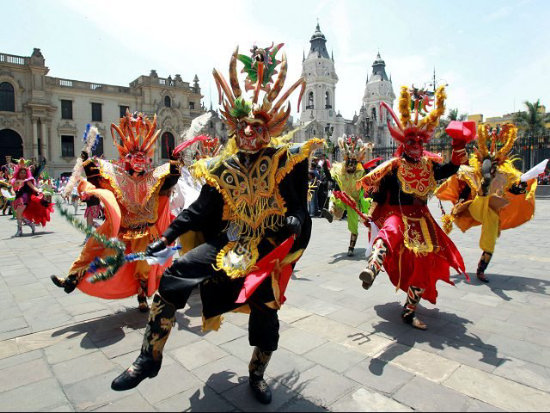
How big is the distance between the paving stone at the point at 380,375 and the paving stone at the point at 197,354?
3.73 feet

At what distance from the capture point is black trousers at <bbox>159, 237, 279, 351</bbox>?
2312 mm

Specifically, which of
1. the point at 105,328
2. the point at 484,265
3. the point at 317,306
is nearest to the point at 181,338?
Result: the point at 105,328

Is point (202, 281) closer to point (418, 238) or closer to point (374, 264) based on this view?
point (374, 264)

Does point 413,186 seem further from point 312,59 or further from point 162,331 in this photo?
point 312,59

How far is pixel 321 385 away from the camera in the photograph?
275cm

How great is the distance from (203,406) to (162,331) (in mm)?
616

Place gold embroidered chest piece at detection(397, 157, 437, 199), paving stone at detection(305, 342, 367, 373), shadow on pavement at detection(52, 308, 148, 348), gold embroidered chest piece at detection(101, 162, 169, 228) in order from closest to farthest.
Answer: paving stone at detection(305, 342, 367, 373) → shadow on pavement at detection(52, 308, 148, 348) → gold embroidered chest piece at detection(397, 157, 437, 199) → gold embroidered chest piece at detection(101, 162, 169, 228)

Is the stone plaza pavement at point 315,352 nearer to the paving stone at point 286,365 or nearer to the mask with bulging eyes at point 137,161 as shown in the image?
the paving stone at point 286,365

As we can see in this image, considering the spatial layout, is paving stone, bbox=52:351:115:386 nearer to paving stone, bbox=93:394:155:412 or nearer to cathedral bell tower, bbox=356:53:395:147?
paving stone, bbox=93:394:155:412

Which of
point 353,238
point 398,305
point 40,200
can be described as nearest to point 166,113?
point 40,200

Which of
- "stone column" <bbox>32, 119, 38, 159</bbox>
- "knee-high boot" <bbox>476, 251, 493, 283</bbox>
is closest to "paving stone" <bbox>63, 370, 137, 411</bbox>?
"knee-high boot" <bbox>476, 251, 493, 283</bbox>

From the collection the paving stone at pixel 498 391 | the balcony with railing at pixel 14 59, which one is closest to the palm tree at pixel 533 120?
the paving stone at pixel 498 391

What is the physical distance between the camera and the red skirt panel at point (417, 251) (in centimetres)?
380

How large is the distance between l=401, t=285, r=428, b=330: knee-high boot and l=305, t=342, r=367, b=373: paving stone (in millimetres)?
935
